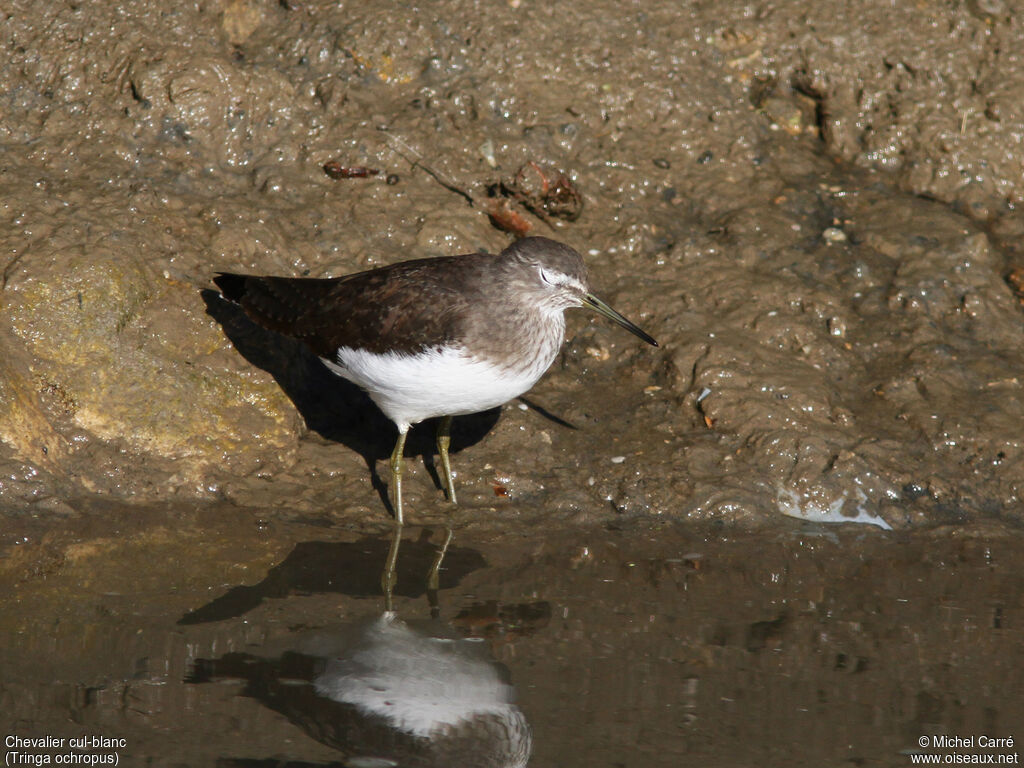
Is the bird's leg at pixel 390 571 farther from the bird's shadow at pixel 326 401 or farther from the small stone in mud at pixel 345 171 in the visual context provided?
the small stone in mud at pixel 345 171

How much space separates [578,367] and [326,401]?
164 cm

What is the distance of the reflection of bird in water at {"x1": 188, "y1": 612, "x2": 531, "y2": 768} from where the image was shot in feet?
11.9

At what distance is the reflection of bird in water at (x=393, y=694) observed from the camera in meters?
3.64

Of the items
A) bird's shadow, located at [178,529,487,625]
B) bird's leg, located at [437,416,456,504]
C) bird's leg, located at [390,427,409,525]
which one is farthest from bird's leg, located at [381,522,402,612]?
bird's leg, located at [437,416,456,504]

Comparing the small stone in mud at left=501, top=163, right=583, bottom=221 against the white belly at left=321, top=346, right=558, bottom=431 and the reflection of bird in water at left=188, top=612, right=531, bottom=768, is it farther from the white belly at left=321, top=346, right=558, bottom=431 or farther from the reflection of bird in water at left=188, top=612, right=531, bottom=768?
the reflection of bird in water at left=188, top=612, right=531, bottom=768

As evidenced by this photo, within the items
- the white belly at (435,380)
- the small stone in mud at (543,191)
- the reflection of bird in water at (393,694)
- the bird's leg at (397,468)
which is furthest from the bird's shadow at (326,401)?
the reflection of bird in water at (393,694)

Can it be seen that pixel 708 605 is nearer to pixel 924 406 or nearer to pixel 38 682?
pixel 924 406

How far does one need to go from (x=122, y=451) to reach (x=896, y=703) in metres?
4.16

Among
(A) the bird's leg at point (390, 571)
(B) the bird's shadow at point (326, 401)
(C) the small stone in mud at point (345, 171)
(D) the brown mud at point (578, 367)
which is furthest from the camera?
(C) the small stone in mud at point (345, 171)

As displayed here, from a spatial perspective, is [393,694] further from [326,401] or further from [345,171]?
[345,171]

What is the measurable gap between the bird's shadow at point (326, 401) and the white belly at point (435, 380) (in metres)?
0.66

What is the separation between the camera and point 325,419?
20.9 feet

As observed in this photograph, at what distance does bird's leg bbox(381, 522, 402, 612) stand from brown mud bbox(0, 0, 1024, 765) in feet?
0.26

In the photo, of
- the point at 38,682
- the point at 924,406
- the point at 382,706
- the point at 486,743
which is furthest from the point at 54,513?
the point at 924,406
